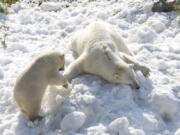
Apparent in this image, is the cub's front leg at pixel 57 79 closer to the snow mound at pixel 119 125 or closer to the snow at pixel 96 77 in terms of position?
the snow at pixel 96 77

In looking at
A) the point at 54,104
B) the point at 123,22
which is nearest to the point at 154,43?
the point at 123,22

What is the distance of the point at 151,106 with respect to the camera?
24.8 ft

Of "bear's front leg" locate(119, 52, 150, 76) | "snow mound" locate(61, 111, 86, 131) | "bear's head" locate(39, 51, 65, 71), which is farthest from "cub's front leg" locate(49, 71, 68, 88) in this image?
"bear's front leg" locate(119, 52, 150, 76)

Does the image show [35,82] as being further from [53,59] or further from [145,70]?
[145,70]

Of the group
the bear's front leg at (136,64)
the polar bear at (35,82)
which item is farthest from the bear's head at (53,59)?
the bear's front leg at (136,64)

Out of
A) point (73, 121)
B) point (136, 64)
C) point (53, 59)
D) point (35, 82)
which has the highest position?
point (53, 59)

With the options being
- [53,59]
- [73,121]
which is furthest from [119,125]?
[53,59]

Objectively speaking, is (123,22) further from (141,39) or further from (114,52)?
(114,52)

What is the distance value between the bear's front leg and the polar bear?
4.27ft

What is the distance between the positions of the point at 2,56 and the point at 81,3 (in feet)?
9.74

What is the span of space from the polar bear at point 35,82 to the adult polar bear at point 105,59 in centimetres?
61

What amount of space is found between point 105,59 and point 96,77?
32 cm

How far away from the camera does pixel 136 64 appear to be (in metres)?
8.39

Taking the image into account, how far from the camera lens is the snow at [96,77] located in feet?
23.7
